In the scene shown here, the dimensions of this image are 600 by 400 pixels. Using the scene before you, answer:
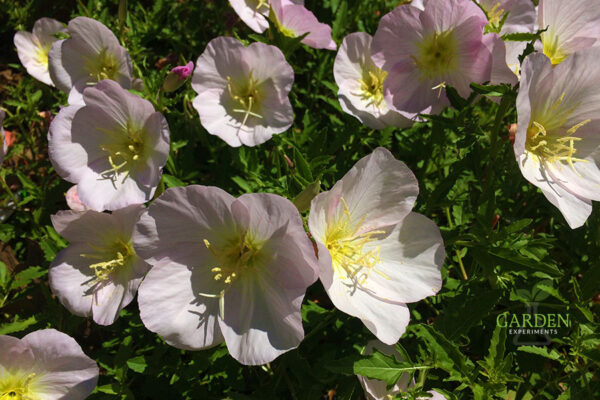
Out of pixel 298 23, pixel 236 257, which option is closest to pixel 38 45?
pixel 298 23

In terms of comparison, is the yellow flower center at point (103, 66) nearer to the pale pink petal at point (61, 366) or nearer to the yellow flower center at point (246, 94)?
the yellow flower center at point (246, 94)

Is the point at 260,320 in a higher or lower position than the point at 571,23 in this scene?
lower

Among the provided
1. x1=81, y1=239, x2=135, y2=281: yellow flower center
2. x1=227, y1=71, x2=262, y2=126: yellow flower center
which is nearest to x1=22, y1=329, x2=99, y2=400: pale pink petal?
x1=81, y1=239, x2=135, y2=281: yellow flower center

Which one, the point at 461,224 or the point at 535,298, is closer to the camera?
the point at 535,298

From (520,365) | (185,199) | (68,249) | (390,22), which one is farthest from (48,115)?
(520,365)

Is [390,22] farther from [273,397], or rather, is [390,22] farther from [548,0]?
[273,397]

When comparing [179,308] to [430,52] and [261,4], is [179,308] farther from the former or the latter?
[261,4]
